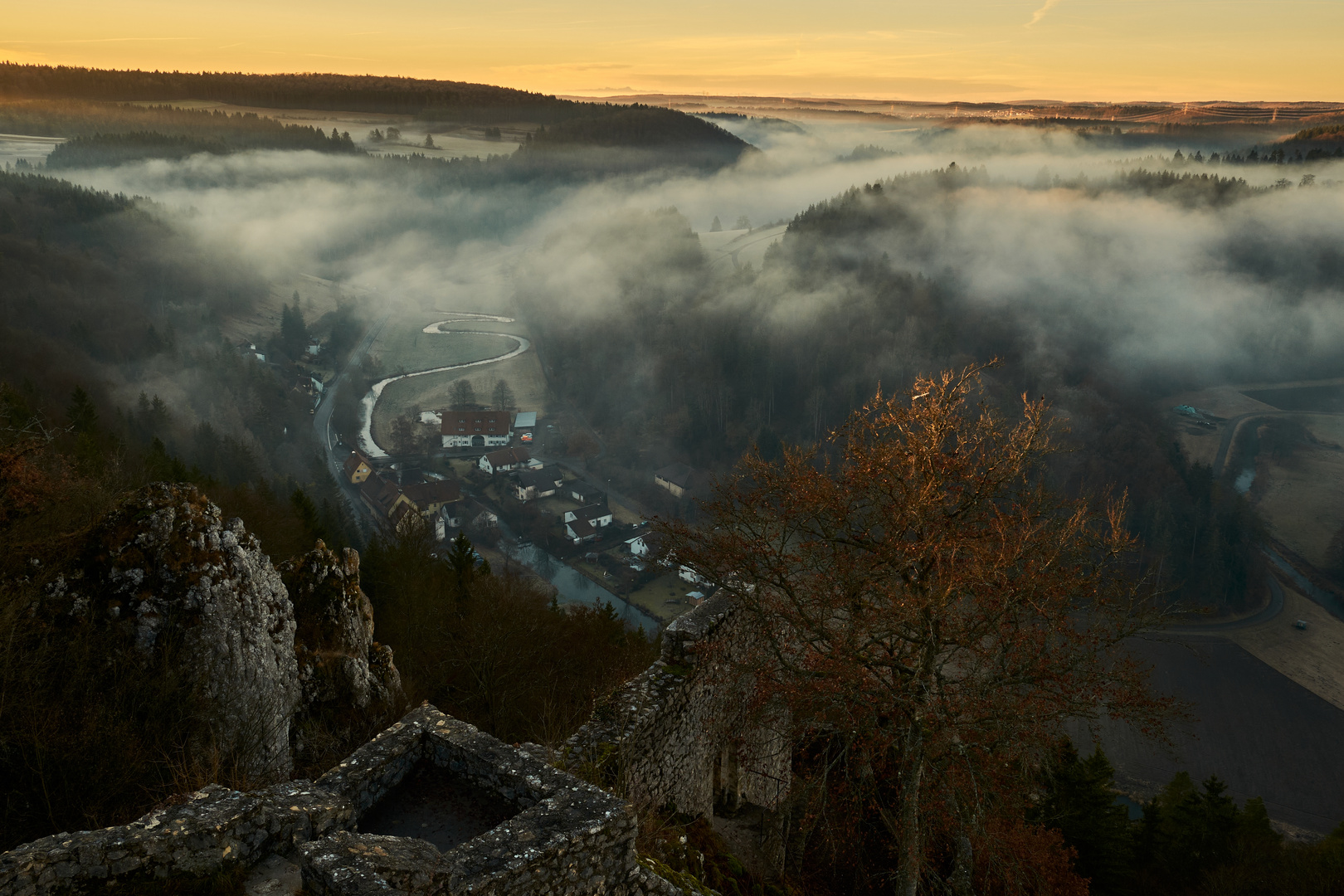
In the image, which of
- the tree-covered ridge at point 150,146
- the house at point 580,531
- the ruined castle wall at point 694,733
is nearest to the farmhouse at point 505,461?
the house at point 580,531

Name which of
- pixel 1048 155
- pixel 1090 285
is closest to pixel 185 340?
pixel 1090 285

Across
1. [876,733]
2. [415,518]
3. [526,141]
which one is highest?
[526,141]

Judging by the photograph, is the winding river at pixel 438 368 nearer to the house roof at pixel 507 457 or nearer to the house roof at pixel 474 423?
the house roof at pixel 474 423

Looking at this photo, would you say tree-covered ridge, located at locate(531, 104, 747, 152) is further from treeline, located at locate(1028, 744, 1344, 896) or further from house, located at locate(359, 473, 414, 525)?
treeline, located at locate(1028, 744, 1344, 896)

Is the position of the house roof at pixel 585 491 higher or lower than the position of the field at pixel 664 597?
lower

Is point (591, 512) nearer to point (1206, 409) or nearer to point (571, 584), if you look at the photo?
point (571, 584)

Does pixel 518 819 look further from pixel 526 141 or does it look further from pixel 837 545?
pixel 526 141
